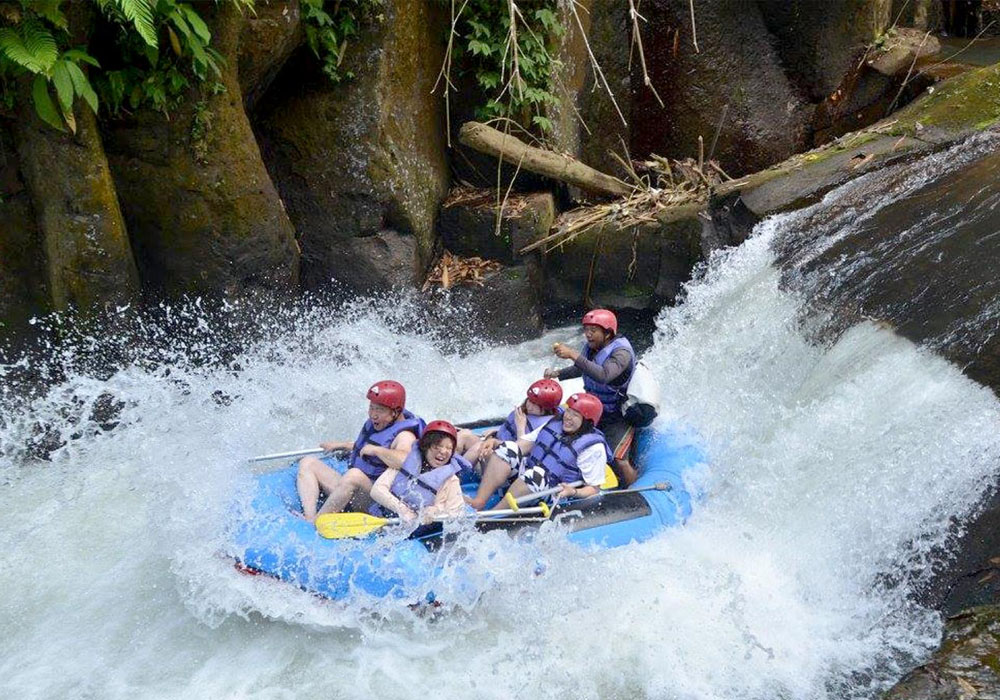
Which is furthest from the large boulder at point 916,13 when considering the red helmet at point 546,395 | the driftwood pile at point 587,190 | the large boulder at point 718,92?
the red helmet at point 546,395

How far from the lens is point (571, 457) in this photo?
5375mm

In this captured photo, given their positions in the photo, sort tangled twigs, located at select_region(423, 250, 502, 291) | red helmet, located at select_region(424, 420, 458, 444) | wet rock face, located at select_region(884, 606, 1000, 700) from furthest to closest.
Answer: tangled twigs, located at select_region(423, 250, 502, 291)
red helmet, located at select_region(424, 420, 458, 444)
wet rock face, located at select_region(884, 606, 1000, 700)

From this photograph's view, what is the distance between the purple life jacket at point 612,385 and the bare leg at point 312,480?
181cm

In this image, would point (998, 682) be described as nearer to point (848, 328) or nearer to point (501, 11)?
point (848, 328)

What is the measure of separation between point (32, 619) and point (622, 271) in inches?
213

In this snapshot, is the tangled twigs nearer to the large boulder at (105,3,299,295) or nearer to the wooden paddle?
the large boulder at (105,3,299,295)

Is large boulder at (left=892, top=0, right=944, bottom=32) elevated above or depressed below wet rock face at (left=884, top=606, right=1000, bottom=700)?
above

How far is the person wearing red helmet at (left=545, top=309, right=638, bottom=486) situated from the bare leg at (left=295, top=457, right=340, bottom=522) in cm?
164

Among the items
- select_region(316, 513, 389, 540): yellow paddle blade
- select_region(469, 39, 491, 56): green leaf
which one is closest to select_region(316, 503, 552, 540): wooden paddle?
select_region(316, 513, 389, 540): yellow paddle blade

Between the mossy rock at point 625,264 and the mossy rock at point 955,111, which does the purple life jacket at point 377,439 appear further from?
the mossy rock at point 955,111

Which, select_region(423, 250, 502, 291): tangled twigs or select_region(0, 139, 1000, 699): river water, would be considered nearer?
select_region(0, 139, 1000, 699): river water

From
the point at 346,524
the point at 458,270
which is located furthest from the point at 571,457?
the point at 458,270

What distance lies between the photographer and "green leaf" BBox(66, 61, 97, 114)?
5.45 m

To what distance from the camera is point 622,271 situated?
8.35 m
